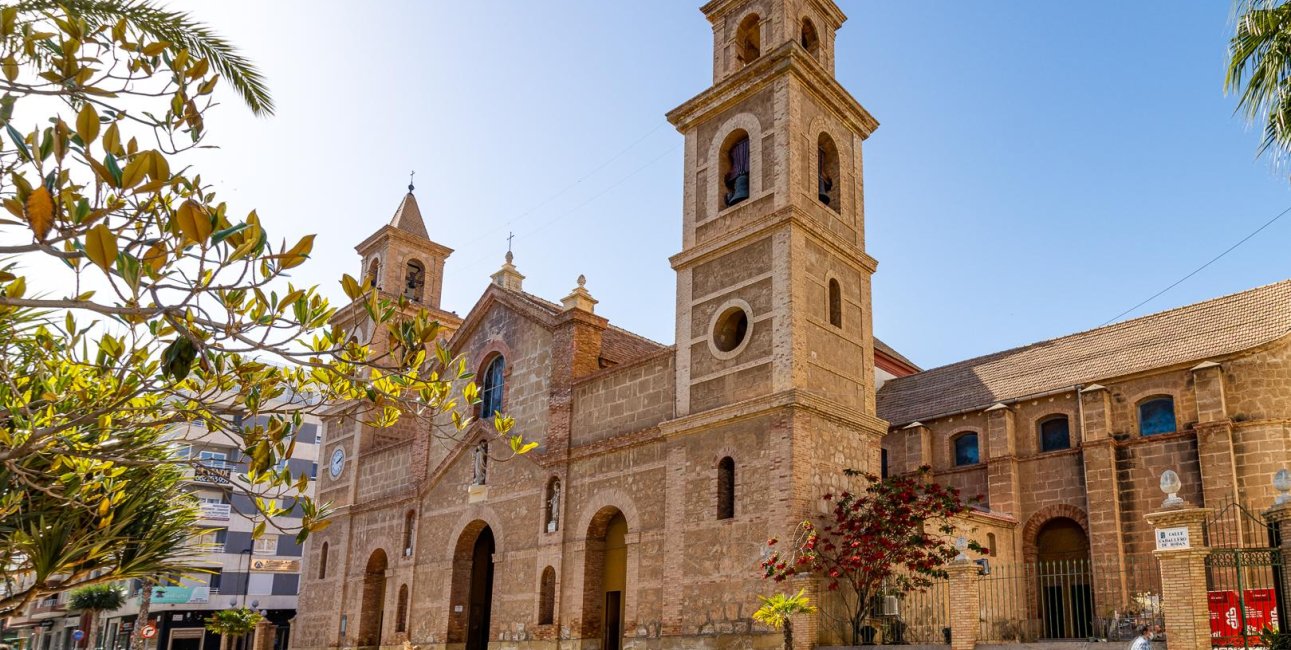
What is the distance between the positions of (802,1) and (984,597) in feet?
46.4

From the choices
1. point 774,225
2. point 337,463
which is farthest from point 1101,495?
point 337,463

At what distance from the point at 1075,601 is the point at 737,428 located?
43.2ft

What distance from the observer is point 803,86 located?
67.9 feet

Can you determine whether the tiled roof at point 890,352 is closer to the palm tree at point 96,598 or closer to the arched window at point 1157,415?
the arched window at point 1157,415

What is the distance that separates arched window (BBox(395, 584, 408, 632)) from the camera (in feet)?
88.5

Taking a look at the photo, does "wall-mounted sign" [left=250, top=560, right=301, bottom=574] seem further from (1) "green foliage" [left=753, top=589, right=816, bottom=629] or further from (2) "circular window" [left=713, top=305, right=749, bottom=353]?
(1) "green foliage" [left=753, top=589, right=816, bottom=629]

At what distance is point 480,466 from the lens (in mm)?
25672

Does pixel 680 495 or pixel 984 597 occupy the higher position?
pixel 680 495

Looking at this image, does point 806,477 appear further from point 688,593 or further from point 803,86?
point 803,86

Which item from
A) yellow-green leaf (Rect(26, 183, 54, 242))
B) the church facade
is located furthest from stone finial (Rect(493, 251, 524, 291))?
yellow-green leaf (Rect(26, 183, 54, 242))

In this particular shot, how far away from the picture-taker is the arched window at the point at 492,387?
26.5 meters

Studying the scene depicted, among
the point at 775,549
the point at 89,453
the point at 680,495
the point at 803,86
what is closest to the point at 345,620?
the point at 680,495

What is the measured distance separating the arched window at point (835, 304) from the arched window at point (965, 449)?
12300mm

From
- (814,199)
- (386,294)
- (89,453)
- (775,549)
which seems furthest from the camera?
(386,294)
